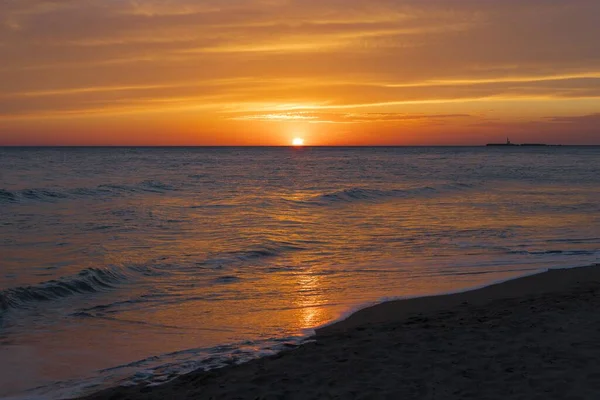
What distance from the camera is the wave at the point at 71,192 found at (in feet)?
91.8

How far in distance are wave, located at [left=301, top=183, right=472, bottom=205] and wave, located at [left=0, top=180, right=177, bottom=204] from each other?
9623 millimetres

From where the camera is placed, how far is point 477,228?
19031mm

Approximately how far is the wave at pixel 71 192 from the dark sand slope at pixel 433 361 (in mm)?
23017

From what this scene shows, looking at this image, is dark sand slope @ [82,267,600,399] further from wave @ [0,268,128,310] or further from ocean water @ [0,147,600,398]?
wave @ [0,268,128,310]

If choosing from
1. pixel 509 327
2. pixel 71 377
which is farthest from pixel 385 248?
pixel 71 377

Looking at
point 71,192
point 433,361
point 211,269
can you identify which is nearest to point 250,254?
point 211,269

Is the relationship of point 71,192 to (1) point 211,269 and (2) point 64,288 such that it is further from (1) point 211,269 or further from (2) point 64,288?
(2) point 64,288

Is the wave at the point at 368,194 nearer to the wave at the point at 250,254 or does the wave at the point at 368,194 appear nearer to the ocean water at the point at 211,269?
the ocean water at the point at 211,269

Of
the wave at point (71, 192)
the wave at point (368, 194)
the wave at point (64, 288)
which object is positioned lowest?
the wave at point (64, 288)

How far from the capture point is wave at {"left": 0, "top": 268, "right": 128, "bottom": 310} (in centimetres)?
998

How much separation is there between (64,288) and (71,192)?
22.4 metres

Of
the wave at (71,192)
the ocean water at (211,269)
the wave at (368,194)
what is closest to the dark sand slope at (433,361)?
the ocean water at (211,269)

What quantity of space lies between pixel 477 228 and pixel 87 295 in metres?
12.5

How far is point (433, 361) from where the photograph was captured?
6.64m
